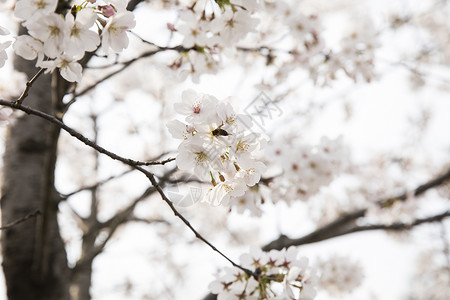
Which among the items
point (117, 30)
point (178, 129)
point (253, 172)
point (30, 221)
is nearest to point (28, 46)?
point (117, 30)

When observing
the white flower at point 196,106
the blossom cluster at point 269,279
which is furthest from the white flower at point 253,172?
the blossom cluster at point 269,279

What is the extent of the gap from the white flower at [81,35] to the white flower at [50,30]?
0.06ft

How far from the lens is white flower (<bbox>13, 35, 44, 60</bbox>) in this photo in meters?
0.85

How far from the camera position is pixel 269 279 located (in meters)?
1.17

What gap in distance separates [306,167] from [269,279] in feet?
2.96

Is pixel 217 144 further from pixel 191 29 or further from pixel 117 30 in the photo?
pixel 191 29

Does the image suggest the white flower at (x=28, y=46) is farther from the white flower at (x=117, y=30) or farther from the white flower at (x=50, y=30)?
the white flower at (x=117, y=30)

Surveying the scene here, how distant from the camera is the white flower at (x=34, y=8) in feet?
2.51

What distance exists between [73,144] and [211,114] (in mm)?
4989

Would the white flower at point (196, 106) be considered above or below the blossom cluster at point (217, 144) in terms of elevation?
above

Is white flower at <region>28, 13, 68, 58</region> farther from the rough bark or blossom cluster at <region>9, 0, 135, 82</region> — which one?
the rough bark

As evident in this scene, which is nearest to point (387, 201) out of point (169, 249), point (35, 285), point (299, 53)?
point (299, 53)

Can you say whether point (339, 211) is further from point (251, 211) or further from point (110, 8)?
point (110, 8)

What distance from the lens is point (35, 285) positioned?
5.87 ft
